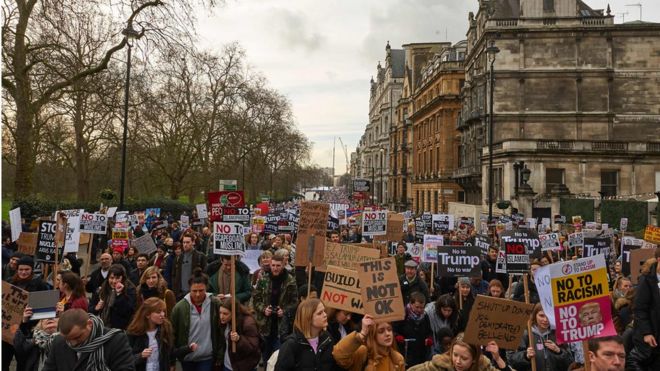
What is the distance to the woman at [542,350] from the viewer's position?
19.3 ft

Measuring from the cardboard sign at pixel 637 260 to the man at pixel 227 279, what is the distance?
20.7ft

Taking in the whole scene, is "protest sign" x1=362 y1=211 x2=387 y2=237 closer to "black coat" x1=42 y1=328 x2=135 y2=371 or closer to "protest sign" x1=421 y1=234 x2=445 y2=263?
"protest sign" x1=421 y1=234 x2=445 y2=263

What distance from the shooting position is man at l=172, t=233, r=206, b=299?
9.72 metres

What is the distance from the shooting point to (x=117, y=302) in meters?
6.82

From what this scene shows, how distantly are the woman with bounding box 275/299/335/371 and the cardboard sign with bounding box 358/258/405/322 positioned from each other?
500mm

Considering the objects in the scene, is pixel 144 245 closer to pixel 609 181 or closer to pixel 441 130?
pixel 609 181

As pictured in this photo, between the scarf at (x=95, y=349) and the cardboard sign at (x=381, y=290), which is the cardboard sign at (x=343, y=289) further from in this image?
the scarf at (x=95, y=349)

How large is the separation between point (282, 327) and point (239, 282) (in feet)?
6.72

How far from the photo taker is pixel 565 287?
500 centimetres

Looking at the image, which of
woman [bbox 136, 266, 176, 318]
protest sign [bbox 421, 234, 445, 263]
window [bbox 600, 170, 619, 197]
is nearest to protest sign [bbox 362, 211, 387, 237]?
protest sign [bbox 421, 234, 445, 263]

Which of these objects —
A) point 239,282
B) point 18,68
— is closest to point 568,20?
point 18,68

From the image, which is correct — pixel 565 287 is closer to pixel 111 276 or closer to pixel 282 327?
pixel 282 327

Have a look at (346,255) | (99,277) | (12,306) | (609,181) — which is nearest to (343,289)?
(346,255)

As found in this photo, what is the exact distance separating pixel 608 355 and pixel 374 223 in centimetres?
940
